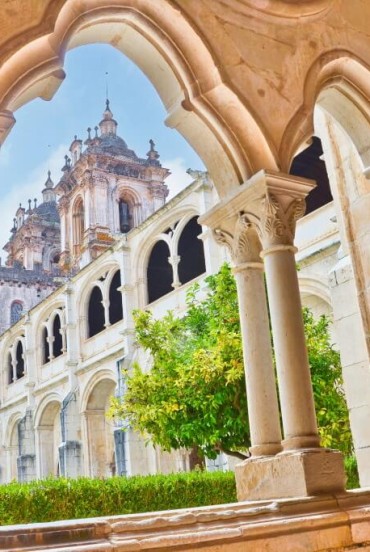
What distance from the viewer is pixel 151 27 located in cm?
432

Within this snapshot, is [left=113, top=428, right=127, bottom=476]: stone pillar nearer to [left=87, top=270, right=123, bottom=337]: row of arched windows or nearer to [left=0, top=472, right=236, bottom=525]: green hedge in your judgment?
[left=87, top=270, right=123, bottom=337]: row of arched windows

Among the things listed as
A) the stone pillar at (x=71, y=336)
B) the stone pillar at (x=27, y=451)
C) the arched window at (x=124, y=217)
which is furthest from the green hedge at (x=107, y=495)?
the arched window at (x=124, y=217)

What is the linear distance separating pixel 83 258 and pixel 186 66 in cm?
2484

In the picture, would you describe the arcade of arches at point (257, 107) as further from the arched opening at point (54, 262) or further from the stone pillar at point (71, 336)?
the arched opening at point (54, 262)

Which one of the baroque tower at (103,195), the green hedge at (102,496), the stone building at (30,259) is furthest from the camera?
the stone building at (30,259)

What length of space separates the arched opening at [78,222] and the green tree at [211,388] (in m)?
22.5

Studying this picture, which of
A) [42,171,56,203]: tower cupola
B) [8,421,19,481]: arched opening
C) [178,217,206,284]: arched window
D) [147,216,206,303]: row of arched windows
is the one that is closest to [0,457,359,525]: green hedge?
[147,216,206,303]: row of arched windows

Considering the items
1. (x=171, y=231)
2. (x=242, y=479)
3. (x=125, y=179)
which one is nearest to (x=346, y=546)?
(x=242, y=479)

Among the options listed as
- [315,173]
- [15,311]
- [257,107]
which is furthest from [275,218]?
[15,311]

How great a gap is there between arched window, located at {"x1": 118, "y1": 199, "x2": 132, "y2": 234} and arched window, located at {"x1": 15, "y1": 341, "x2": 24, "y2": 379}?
6.82m

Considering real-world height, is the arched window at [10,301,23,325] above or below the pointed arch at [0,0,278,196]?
above

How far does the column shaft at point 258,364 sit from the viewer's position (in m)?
3.92

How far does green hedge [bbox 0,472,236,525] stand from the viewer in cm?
822

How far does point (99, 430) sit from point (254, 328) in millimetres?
18448
